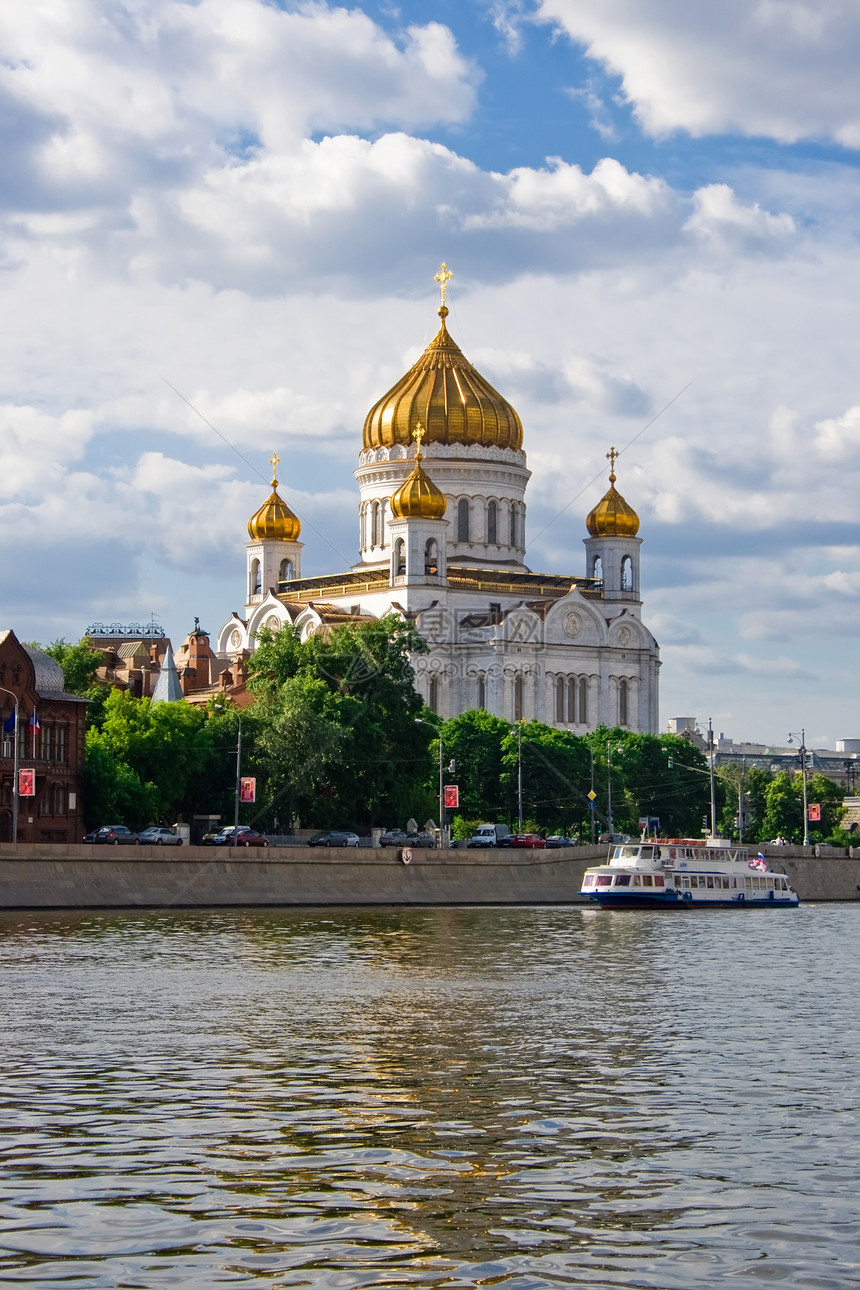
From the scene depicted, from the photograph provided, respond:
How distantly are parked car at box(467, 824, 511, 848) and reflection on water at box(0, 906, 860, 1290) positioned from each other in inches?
1546

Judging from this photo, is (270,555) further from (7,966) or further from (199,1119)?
(199,1119)

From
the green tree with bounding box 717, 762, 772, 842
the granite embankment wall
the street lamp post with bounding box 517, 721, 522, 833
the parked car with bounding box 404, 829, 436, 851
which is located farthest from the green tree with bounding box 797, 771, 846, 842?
the granite embankment wall

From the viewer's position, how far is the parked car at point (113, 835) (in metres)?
→ 66.7

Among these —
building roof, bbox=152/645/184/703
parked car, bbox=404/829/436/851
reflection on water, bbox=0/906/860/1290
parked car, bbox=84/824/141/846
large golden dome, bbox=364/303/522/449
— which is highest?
large golden dome, bbox=364/303/522/449

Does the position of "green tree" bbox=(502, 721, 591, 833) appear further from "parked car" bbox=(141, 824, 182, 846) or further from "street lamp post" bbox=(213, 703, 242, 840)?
"parked car" bbox=(141, 824, 182, 846)

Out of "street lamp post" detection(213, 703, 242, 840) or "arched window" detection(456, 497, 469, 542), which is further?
"arched window" detection(456, 497, 469, 542)

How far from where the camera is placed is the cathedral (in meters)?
110

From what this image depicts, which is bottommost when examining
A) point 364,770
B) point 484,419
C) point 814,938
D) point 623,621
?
point 814,938

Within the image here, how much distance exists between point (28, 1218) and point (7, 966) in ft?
72.4

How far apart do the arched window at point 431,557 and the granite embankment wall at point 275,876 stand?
3811 cm

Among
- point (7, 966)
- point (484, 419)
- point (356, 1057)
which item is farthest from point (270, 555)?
point (356, 1057)

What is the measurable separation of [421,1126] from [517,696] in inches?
3564

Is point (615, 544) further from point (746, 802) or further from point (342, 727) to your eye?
point (342, 727)

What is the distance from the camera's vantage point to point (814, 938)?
54.6 meters
